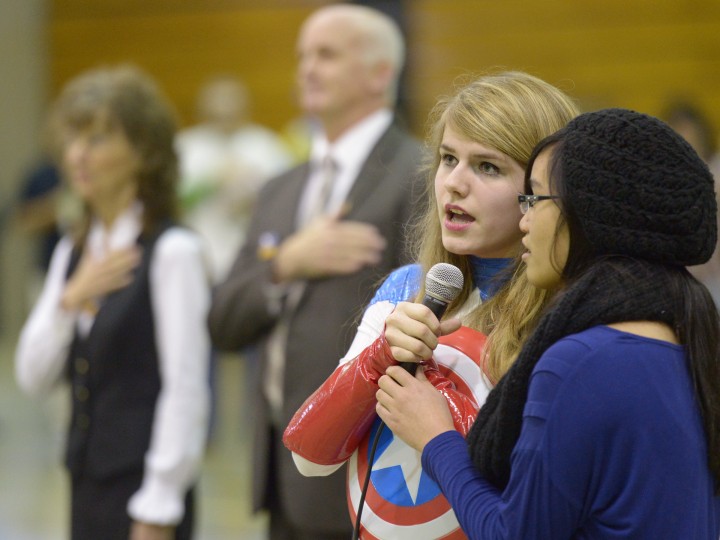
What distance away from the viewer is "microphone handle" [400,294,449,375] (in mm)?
1475

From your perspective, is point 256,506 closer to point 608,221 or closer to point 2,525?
point 608,221

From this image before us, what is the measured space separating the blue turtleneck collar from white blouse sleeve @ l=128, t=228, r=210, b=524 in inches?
44.1

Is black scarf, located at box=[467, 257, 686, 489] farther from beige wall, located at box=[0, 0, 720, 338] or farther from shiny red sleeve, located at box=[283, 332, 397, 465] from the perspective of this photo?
beige wall, located at box=[0, 0, 720, 338]

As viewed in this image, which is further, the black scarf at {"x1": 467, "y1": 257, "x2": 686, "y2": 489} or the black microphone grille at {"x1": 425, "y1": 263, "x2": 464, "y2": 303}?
the black microphone grille at {"x1": 425, "y1": 263, "x2": 464, "y2": 303}

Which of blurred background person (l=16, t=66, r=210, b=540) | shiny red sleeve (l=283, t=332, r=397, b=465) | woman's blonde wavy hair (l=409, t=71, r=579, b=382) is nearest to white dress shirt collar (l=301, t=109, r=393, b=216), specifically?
blurred background person (l=16, t=66, r=210, b=540)

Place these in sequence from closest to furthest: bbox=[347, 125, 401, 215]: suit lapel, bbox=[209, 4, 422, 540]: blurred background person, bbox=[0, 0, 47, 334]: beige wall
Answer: bbox=[209, 4, 422, 540]: blurred background person, bbox=[347, 125, 401, 215]: suit lapel, bbox=[0, 0, 47, 334]: beige wall

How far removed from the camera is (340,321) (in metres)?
2.60

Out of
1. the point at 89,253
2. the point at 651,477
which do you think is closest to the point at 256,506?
the point at 89,253

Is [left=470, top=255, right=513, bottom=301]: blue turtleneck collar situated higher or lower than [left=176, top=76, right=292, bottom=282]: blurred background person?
higher

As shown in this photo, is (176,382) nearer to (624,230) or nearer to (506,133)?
(506,133)

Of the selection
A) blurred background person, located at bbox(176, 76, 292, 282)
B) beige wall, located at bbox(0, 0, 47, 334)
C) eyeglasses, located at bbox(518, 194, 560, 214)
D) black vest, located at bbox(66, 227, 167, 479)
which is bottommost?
beige wall, located at bbox(0, 0, 47, 334)

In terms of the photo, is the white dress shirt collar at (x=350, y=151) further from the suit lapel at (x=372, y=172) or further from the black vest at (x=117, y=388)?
the black vest at (x=117, y=388)

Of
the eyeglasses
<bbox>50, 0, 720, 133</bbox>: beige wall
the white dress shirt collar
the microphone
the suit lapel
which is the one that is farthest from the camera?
<bbox>50, 0, 720, 133</bbox>: beige wall

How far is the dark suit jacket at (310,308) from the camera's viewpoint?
2521mm
